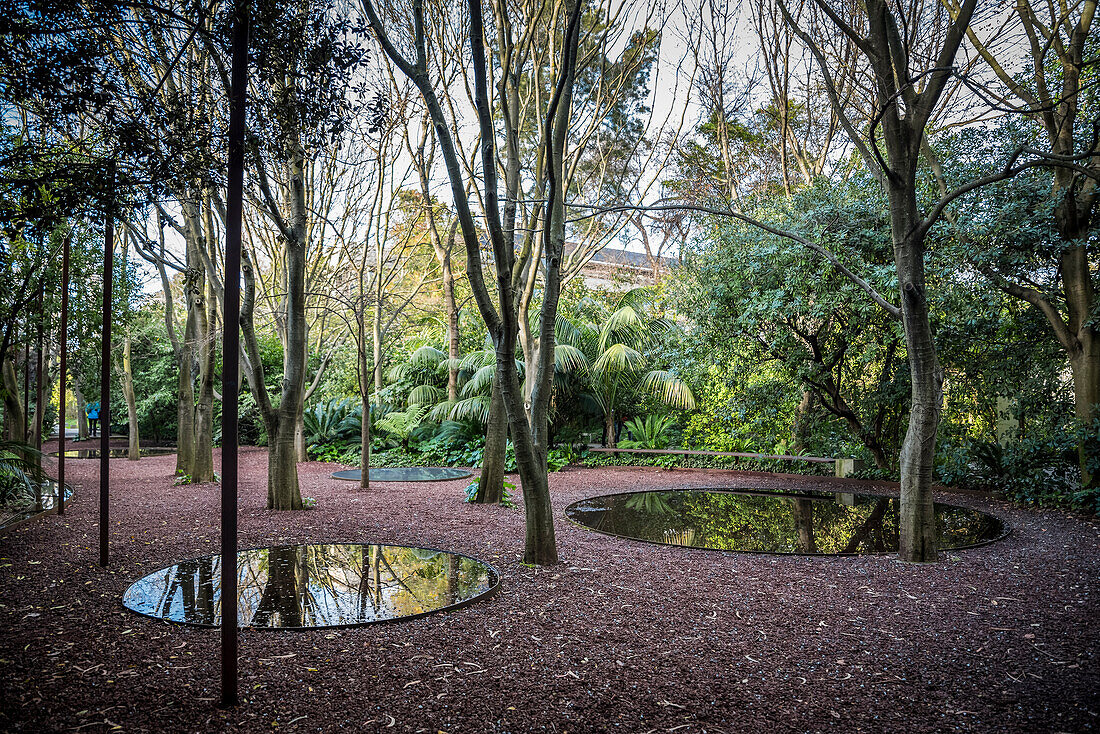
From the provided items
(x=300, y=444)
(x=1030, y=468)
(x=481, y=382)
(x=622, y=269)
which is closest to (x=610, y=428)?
(x=481, y=382)

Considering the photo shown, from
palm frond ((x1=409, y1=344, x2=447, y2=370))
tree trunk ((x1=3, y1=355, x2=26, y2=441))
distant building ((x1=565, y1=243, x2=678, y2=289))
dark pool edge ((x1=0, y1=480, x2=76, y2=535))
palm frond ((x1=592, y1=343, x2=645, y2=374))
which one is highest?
distant building ((x1=565, y1=243, x2=678, y2=289))

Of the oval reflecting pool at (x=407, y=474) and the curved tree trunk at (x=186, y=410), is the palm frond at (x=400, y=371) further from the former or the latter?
the curved tree trunk at (x=186, y=410)

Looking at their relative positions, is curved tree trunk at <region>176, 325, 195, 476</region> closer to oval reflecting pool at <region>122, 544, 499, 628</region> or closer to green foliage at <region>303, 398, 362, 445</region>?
green foliage at <region>303, 398, 362, 445</region>

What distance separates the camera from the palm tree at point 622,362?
475 inches

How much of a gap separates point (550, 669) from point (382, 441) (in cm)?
1123

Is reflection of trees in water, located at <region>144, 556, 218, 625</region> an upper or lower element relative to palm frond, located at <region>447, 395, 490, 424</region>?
lower

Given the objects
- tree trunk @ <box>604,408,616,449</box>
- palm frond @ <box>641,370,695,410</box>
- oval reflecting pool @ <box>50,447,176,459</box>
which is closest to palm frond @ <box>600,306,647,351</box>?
palm frond @ <box>641,370,695,410</box>

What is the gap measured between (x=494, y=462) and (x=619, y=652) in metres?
4.76

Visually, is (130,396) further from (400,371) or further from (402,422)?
(402,422)

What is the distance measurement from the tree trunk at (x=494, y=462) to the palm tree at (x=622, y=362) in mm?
4854

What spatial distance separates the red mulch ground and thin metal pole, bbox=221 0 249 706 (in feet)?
0.83

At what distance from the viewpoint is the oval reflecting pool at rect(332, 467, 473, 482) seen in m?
10.2

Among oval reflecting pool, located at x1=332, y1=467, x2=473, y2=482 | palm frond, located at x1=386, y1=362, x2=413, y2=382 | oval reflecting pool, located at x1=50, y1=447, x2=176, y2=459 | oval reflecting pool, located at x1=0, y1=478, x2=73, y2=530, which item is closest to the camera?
oval reflecting pool, located at x1=0, y1=478, x2=73, y2=530

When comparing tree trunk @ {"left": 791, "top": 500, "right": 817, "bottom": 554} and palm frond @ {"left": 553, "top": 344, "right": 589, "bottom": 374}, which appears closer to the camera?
tree trunk @ {"left": 791, "top": 500, "right": 817, "bottom": 554}
